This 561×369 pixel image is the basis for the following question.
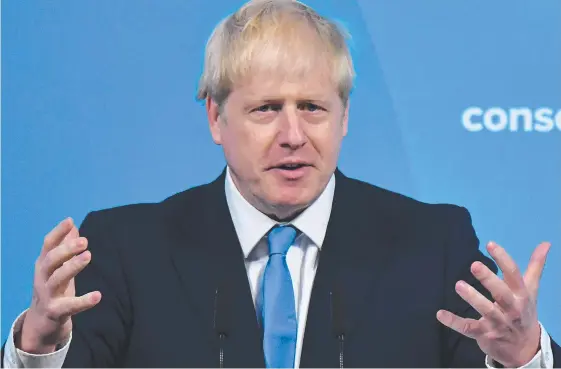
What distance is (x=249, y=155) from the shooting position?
2170 millimetres

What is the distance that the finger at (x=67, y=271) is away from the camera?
5.88 feet

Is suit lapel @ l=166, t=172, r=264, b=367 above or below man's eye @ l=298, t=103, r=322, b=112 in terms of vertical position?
below

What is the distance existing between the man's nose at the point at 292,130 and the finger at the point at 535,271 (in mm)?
554

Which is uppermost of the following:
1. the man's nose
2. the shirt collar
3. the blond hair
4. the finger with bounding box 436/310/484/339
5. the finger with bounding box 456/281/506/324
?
the blond hair

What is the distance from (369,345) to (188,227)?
497mm

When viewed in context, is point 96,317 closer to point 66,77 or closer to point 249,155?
point 249,155

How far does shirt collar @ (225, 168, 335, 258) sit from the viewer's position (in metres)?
2.18

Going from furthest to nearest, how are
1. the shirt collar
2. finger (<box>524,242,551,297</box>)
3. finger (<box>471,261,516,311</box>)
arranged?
the shirt collar
finger (<box>524,242,551,297</box>)
finger (<box>471,261,516,311</box>)

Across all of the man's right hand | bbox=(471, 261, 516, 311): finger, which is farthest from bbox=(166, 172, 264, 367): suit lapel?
bbox=(471, 261, 516, 311): finger

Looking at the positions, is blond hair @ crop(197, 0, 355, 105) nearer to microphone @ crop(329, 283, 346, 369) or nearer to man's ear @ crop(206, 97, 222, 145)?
man's ear @ crop(206, 97, 222, 145)

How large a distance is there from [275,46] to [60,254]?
672mm

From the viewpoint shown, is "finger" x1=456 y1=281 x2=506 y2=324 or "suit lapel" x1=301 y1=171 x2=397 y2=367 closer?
"finger" x1=456 y1=281 x2=506 y2=324

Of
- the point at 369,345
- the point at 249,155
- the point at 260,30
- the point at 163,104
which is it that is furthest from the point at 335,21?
the point at 369,345

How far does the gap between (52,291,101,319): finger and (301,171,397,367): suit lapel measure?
509 mm
